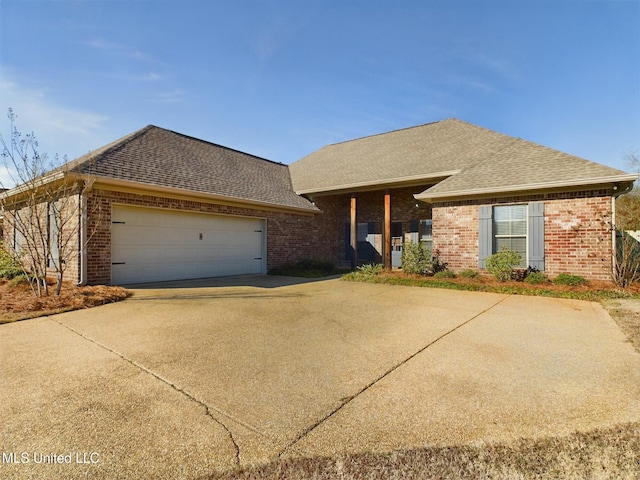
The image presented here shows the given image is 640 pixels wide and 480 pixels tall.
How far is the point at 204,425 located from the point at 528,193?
31.5 ft

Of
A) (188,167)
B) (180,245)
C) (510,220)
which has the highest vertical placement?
(188,167)

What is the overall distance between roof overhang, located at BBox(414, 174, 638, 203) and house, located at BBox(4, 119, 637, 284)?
30mm

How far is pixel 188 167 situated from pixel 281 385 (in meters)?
9.59

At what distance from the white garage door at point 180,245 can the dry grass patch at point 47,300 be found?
47.4 inches

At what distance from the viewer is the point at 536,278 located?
823 cm

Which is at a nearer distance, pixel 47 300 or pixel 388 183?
pixel 47 300

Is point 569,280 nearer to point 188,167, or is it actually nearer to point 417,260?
point 417,260

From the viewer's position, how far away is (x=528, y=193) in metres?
8.73

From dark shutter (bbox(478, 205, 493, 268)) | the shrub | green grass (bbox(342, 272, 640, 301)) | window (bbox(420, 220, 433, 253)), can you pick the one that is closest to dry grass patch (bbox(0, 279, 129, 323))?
green grass (bbox(342, 272, 640, 301))

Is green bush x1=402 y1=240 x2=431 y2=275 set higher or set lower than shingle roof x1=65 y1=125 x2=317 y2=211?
lower

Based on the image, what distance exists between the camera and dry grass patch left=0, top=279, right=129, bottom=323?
537 centimetres

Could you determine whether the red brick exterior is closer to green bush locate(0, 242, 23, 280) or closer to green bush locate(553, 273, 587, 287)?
green bush locate(553, 273, 587, 287)

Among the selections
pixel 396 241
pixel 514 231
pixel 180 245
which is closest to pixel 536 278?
pixel 514 231

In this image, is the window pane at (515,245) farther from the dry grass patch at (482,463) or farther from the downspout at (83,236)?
the downspout at (83,236)
